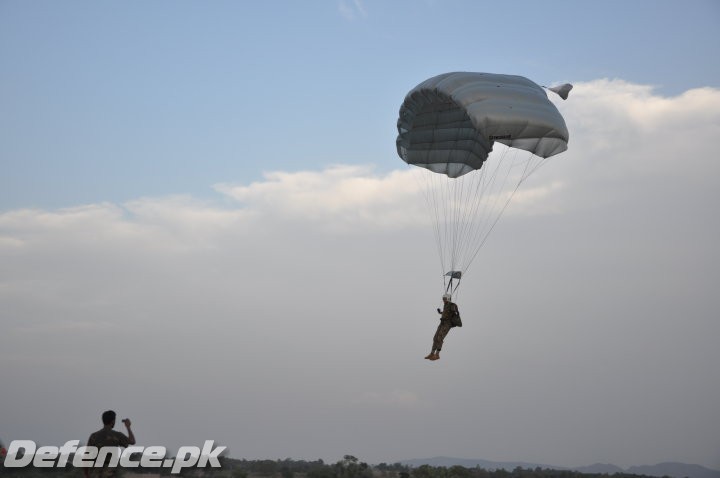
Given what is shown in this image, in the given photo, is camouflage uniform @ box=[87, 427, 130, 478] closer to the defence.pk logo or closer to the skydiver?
the defence.pk logo

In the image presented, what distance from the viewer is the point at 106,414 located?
11.5 m

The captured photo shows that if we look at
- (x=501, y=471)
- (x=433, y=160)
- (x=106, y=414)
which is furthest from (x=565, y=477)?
(x=106, y=414)

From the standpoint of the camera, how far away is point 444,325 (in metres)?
24.9

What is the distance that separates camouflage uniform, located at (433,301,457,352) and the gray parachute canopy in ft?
15.3

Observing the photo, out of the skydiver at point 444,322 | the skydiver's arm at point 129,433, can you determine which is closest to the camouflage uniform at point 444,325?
the skydiver at point 444,322

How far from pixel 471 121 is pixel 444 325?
5635 mm

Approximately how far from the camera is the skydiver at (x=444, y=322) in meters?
24.8

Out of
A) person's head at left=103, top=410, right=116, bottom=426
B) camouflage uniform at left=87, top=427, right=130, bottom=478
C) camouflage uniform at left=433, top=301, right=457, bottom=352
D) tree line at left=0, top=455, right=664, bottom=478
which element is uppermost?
camouflage uniform at left=433, top=301, right=457, bottom=352

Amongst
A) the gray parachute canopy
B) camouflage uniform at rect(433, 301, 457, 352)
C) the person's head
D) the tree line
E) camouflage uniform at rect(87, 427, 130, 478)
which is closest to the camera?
camouflage uniform at rect(87, 427, 130, 478)

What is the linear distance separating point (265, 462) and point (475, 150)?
21977 millimetres

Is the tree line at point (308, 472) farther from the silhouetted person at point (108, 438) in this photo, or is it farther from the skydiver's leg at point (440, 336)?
the silhouetted person at point (108, 438)

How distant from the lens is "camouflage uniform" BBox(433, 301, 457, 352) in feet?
81.4

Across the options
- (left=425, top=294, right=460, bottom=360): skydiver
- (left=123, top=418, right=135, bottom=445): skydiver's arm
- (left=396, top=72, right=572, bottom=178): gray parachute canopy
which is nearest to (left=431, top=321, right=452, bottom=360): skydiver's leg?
(left=425, top=294, right=460, bottom=360): skydiver

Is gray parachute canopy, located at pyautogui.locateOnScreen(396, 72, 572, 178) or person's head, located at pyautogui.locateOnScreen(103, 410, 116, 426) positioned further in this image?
gray parachute canopy, located at pyautogui.locateOnScreen(396, 72, 572, 178)
